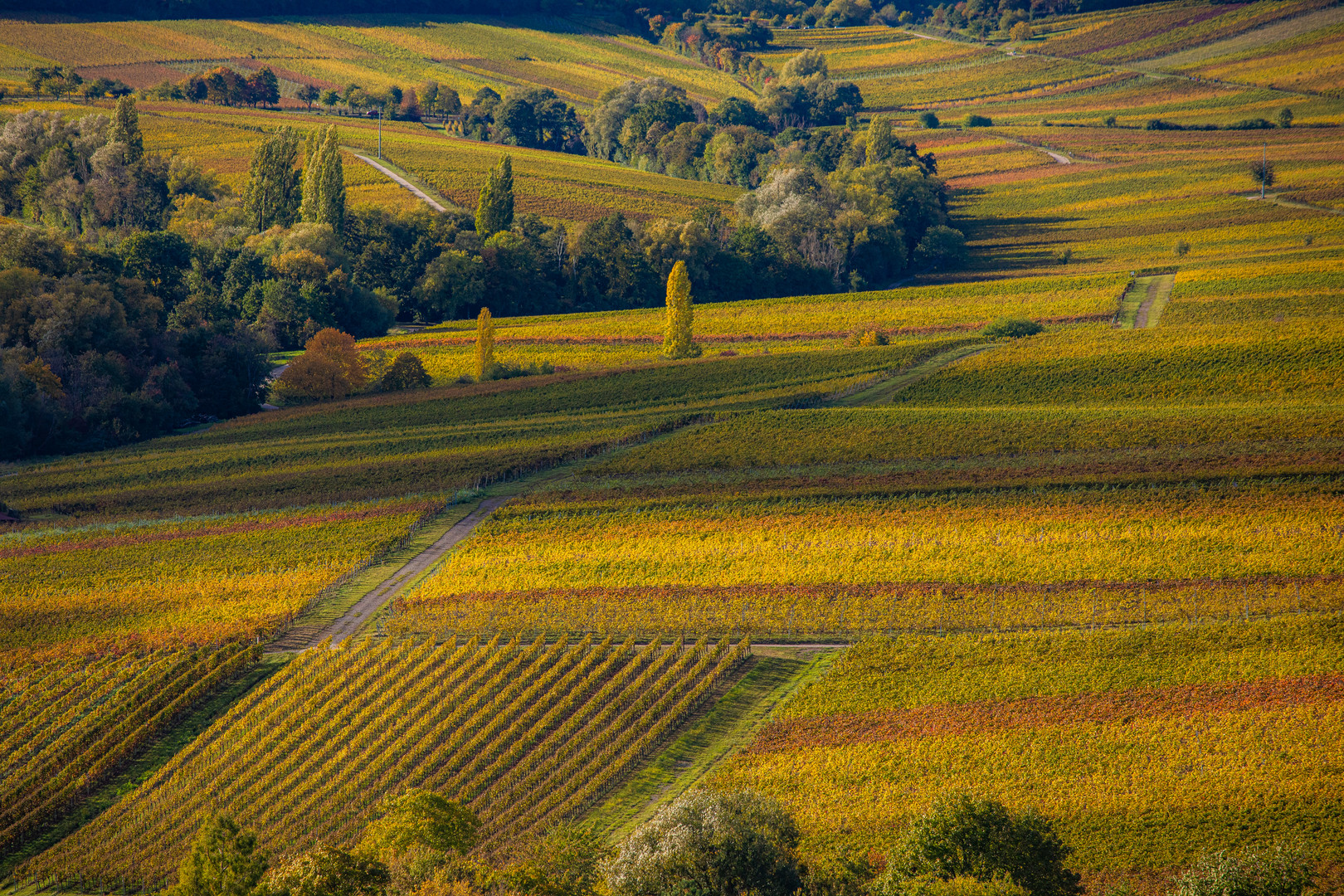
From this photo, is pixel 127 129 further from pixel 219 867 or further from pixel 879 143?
pixel 219 867

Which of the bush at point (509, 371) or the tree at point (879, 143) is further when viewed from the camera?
the tree at point (879, 143)

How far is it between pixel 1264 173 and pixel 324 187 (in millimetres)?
123076

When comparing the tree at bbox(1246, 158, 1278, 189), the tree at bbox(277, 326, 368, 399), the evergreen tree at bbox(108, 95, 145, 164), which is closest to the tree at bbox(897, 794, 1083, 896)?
the tree at bbox(277, 326, 368, 399)

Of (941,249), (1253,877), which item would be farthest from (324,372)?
(941,249)

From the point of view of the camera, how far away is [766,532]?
2517 inches

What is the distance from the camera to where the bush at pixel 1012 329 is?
107 metres

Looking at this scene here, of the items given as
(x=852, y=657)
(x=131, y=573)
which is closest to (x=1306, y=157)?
(x=852, y=657)

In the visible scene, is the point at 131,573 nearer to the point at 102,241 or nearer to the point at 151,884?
the point at 151,884

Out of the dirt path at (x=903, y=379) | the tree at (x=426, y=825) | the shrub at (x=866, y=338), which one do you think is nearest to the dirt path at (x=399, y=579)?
the tree at (x=426, y=825)

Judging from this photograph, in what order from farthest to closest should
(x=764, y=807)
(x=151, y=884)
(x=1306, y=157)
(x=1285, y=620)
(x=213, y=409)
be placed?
(x=1306, y=157)
(x=213, y=409)
(x=1285, y=620)
(x=151, y=884)
(x=764, y=807)

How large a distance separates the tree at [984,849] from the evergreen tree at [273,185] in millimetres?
123578

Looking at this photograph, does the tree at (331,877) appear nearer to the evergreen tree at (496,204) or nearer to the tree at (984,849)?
the tree at (984,849)

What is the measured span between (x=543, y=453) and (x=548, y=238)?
68.9 m

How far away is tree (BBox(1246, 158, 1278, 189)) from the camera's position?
545ft
